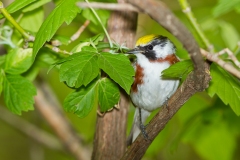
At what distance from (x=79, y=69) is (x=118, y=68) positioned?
0.52 feet

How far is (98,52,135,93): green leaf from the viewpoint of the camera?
1822 millimetres

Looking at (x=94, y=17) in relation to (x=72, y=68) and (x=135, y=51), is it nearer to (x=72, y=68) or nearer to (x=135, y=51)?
(x=135, y=51)

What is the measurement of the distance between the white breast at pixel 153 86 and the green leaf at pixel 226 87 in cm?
47

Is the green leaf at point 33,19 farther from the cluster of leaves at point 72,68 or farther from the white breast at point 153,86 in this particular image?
the white breast at point 153,86

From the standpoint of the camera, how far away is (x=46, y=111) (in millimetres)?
3367

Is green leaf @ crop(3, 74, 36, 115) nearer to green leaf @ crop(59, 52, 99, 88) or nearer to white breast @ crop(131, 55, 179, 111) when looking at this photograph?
green leaf @ crop(59, 52, 99, 88)

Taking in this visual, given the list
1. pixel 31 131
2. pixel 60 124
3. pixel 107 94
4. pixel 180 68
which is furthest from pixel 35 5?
pixel 31 131

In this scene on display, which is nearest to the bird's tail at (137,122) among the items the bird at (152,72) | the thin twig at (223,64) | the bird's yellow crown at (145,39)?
the bird at (152,72)

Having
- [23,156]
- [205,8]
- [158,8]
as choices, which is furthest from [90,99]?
[23,156]

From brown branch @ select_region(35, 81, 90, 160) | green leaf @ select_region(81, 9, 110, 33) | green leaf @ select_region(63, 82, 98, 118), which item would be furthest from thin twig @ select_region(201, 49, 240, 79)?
brown branch @ select_region(35, 81, 90, 160)

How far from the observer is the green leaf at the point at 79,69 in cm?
183

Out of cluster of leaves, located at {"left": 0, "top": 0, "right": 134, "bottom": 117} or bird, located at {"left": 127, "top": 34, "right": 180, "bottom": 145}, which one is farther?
bird, located at {"left": 127, "top": 34, "right": 180, "bottom": 145}

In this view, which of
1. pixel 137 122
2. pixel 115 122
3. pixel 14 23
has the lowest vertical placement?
pixel 137 122

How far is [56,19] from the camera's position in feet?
6.18
